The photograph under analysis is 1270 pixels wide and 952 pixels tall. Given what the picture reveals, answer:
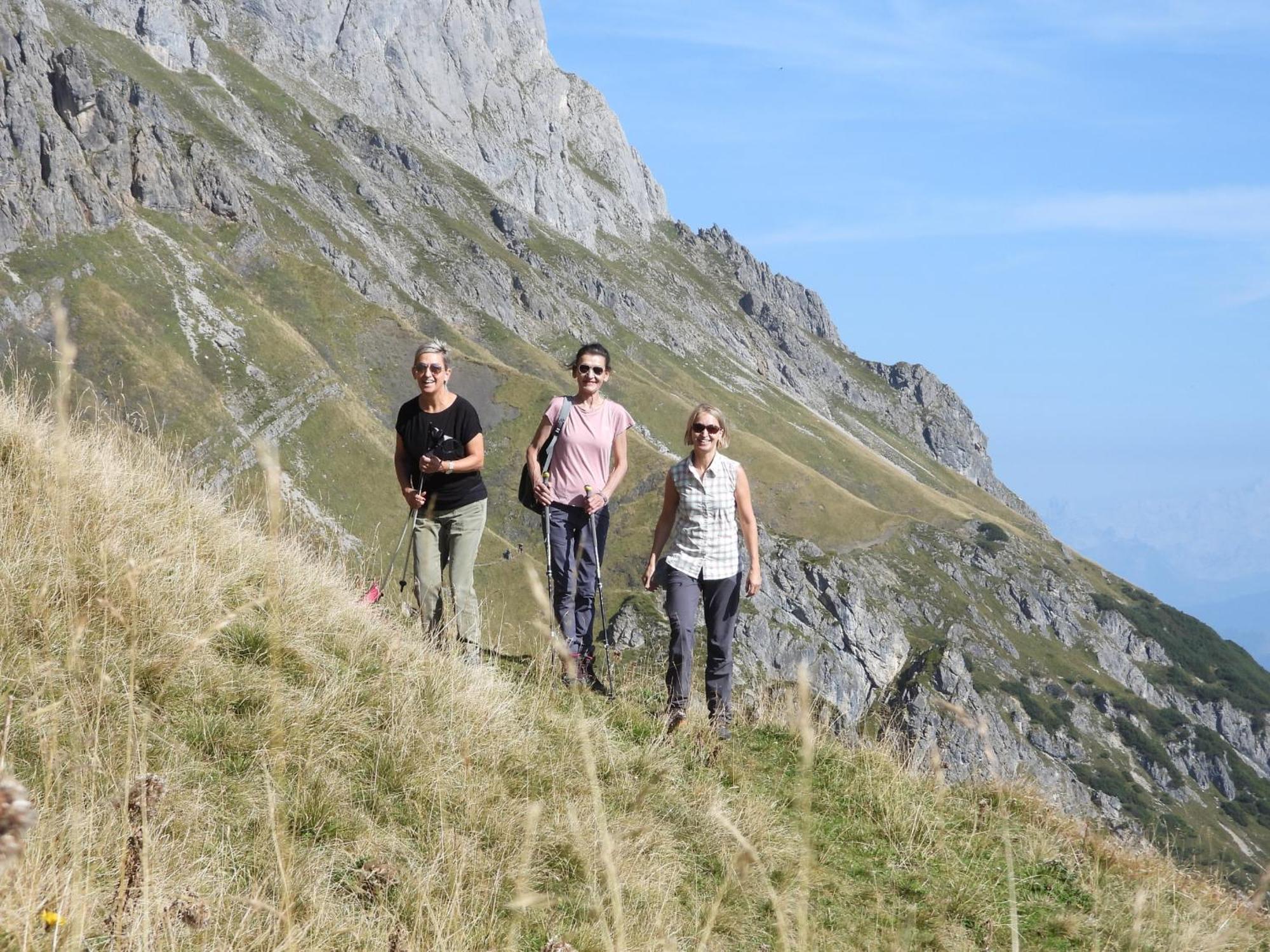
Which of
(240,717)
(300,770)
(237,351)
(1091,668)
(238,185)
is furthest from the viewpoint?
(1091,668)

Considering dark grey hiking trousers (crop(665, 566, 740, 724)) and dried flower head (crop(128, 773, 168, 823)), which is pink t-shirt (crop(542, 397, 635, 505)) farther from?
dried flower head (crop(128, 773, 168, 823))

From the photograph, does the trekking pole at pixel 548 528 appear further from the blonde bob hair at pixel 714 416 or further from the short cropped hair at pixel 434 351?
the blonde bob hair at pixel 714 416

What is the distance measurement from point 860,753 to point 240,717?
5.15m

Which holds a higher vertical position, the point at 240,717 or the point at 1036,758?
the point at 240,717

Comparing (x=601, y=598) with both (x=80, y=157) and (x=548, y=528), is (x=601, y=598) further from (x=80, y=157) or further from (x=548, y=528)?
(x=80, y=157)

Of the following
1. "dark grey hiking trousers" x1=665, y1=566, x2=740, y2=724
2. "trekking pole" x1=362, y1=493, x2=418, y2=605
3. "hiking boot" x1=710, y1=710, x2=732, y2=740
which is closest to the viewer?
"trekking pole" x1=362, y1=493, x2=418, y2=605

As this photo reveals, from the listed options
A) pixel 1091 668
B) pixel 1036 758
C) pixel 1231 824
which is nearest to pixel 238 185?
pixel 1036 758

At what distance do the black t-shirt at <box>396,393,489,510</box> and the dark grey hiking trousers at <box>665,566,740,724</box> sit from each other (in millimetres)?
1932

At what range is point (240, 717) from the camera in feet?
15.4

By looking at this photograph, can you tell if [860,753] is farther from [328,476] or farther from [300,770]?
[328,476]

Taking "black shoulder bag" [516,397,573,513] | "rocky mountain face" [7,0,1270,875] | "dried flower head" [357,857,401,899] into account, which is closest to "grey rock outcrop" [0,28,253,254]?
"rocky mountain face" [7,0,1270,875]

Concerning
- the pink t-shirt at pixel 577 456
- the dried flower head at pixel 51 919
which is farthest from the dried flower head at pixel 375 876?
the pink t-shirt at pixel 577 456

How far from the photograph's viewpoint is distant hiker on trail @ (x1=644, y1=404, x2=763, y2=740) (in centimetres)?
781

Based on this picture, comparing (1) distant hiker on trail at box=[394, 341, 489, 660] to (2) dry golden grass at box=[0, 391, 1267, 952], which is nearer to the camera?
(2) dry golden grass at box=[0, 391, 1267, 952]
